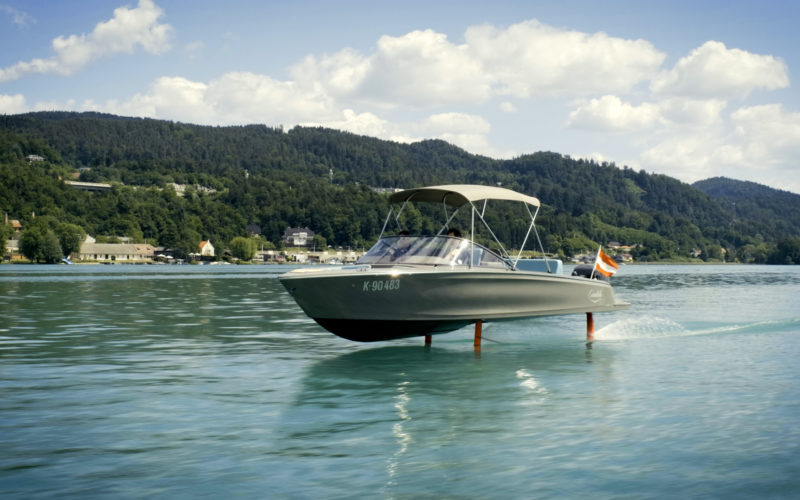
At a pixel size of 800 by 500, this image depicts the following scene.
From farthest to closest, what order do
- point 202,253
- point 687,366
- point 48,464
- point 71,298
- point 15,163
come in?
1. point 15,163
2. point 202,253
3. point 71,298
4. point 687,366
5. point 48,464

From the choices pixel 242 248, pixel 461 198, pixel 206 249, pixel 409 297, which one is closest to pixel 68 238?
pixel 242 248

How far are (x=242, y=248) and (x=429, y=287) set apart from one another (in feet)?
553

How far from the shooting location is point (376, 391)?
1183 centimetres

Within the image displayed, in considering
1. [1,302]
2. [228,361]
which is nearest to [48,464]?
[228,361]

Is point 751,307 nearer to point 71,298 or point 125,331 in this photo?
point 125,331

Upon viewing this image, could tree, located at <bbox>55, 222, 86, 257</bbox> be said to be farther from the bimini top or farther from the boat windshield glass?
the boat windshield glass

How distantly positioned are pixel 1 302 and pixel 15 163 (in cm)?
18748

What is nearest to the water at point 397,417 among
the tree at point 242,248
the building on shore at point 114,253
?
the building on shore at point 114,253

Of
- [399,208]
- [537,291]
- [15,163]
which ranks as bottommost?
[537,291]

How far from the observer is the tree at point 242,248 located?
179 metres

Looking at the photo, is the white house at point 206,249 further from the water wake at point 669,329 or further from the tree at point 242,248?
the water wake at point 669,329

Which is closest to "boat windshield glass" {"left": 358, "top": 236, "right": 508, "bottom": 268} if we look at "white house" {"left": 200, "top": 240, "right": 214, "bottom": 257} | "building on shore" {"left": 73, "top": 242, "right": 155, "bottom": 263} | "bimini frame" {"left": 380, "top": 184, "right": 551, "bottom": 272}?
"bimini frame" {"left": 380, "top": 184, "right": 551, "bottom": 272}

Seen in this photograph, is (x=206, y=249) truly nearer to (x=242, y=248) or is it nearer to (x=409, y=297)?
(x=242, y=248)

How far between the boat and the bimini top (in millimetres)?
21
